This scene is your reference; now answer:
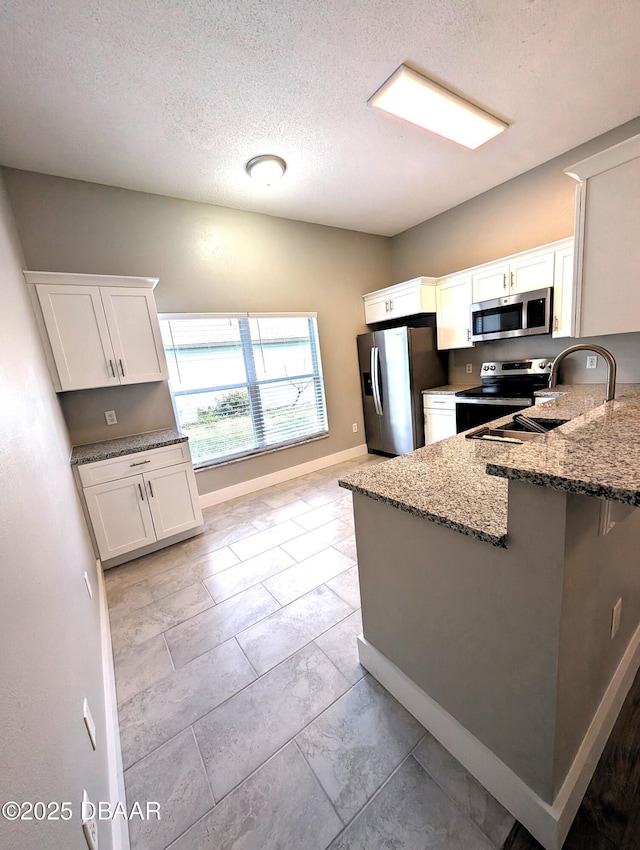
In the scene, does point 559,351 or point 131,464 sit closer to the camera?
point 131,464

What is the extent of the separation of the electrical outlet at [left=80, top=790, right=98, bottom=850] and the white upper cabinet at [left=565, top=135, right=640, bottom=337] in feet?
10.5

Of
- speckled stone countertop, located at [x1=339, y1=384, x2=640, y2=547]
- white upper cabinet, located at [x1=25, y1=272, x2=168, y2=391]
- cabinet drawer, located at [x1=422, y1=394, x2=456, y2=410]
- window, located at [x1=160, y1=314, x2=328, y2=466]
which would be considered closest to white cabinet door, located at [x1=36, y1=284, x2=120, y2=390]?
white upper cabinet, located at [x1=25, y1=272, x2=168, y2=391]

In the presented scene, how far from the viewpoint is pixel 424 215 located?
4.00 metres

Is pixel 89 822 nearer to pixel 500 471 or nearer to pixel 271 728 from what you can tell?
pixel 271 728

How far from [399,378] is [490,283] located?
4.39 ft

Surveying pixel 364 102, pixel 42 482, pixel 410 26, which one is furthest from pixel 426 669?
pixel 364 102

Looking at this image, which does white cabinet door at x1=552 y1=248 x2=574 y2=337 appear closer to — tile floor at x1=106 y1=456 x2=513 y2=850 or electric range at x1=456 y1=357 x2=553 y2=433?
electric range at x1=456 y1=357 x2=553 y2=433

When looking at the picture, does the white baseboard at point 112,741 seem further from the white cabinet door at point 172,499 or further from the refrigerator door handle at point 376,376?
the refrigerator door handle at point 376,376

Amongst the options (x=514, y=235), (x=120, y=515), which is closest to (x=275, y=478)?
(x=120, y=515)

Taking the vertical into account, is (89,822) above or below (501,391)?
below

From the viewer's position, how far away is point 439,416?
3807 mm

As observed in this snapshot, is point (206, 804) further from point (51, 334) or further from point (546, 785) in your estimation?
point (51, 334)

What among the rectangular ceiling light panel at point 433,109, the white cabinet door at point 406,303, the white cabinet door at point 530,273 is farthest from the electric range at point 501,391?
the rectangular ceiling light panel at point 433,109

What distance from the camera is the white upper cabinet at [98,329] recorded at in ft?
7.82
